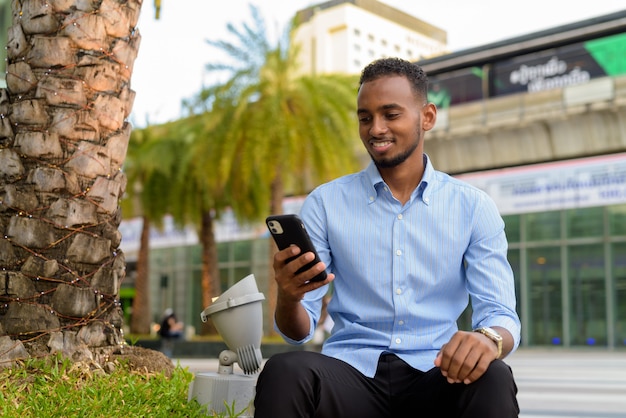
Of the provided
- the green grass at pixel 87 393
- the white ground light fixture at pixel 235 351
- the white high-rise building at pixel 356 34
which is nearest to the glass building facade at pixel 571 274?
the green grass at pixel 87 393

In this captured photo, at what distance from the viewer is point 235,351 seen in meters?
3.57

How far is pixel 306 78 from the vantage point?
18312 millimetres

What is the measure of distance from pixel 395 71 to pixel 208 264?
20671mm

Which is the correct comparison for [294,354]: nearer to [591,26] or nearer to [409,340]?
[409,340]

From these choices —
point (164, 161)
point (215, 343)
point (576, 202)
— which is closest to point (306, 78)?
point (164, 161)

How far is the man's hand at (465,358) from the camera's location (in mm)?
2006

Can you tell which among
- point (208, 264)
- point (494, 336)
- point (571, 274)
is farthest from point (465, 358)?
point (571, 274)

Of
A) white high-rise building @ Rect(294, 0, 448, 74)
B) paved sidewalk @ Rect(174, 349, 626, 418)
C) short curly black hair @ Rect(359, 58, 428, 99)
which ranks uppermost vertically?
white high-rise building @ Rect(294, 0, 448, 74)

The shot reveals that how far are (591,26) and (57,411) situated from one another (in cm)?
2222

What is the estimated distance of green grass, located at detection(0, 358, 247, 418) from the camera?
333 cm

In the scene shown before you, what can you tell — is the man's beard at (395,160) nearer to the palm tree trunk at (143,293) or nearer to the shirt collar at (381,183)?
the shirt collar at (381,183)

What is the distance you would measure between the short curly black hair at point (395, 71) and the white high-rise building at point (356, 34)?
208 feet

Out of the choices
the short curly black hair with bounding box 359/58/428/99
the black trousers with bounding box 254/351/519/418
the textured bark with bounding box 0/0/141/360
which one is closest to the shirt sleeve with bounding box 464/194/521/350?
the black trousers with bounding box 254/351/519/418

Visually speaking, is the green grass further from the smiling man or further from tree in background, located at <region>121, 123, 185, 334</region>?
tree in background, located at <region>121, 123, 185, 334</region>
